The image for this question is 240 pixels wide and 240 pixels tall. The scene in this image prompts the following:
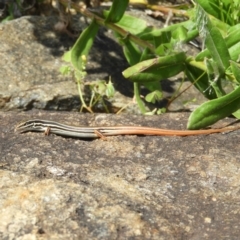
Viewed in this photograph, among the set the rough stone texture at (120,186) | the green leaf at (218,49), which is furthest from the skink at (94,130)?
the green leaf at (218,49)

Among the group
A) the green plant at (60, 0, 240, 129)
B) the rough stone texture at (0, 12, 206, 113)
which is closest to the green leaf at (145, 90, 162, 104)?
the green plant at (60, 0, 240, 129)

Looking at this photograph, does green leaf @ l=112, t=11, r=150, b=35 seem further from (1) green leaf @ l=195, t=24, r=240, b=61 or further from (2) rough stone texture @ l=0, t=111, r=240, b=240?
(2) rough stone texture @ l=0, t=111, r=240, b=240

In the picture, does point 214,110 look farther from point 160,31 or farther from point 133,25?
point 133,25

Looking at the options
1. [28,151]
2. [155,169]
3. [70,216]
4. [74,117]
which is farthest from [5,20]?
[70,216]

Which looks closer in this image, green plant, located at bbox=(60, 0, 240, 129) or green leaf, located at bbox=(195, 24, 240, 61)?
green plant, located at bbox=(60, 0, 240, 129)

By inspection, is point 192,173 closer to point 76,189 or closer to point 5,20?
point 76,189

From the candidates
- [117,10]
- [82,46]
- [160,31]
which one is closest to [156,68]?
[160,31]

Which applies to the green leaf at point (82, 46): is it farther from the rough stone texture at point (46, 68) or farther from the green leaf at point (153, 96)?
the green leaf at point (153, 96)
